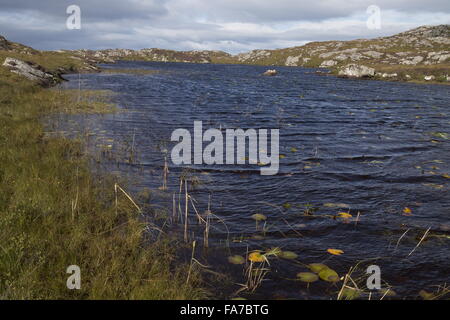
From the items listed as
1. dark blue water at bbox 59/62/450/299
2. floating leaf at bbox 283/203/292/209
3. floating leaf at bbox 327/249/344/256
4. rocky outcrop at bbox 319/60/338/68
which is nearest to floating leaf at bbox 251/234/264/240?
dark blue water at bbox 59/62/450/299

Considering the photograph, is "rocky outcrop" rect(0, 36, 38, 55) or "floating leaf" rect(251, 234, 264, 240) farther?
"rocky outcrop" rect(0, 36, 38, 55)

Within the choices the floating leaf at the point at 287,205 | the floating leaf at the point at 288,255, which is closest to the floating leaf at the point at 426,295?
the floating leaf at the point at 288,255

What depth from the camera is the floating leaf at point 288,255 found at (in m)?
6.06

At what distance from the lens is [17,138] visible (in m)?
11.1

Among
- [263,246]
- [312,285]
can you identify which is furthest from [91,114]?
[312,285]

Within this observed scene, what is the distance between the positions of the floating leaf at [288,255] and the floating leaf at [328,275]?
25.1 inches

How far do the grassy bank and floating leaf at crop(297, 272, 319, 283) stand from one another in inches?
72.5

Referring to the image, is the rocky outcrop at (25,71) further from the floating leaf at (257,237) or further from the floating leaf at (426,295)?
the floating leaf at (426,295)

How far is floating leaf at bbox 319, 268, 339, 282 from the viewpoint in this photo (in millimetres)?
5390

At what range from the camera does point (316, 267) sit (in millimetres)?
5730

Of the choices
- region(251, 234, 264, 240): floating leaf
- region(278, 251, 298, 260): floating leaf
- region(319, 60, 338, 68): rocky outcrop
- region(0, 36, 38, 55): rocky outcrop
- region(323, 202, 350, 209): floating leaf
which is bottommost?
region(278, 251, 298, 260): floating leaf

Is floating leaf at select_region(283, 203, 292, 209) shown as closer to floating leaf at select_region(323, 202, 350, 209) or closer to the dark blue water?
the dark blue water

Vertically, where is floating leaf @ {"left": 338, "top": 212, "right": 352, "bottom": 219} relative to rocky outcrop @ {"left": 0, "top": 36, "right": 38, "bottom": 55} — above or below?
below

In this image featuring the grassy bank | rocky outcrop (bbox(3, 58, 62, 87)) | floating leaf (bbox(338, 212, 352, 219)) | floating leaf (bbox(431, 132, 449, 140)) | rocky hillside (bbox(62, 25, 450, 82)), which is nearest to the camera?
the grassy bank
